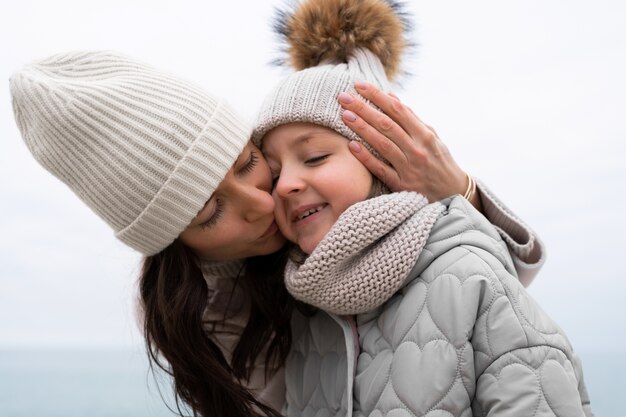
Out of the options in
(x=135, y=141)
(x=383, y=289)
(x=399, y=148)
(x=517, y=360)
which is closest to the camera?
(x=517, y=360)

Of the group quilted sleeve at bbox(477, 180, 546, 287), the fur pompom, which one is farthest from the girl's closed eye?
quilted sleeve at bbox(477, 180, 546, 287)

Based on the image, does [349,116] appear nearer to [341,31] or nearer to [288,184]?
[288,184]

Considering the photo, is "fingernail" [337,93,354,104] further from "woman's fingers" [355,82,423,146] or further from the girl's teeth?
the girl's teeth

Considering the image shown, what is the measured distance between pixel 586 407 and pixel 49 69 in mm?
1449

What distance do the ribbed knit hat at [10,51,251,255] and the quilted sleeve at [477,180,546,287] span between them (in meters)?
0.66

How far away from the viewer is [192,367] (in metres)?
1.60

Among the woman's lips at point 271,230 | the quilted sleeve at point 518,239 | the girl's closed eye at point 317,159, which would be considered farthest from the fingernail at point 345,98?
the quilted sleeve at point 518,239

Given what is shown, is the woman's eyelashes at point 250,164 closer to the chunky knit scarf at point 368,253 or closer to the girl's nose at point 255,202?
the girl's nose at point 255,202

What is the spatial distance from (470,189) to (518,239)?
18 centimetres

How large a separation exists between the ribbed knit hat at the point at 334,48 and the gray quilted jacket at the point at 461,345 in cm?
42

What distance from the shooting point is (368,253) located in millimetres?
1339

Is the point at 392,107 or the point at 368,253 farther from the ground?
the point at 392,107

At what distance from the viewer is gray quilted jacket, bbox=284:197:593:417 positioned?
114 cm

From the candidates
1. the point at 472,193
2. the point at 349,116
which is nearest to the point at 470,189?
the point at 472,193
